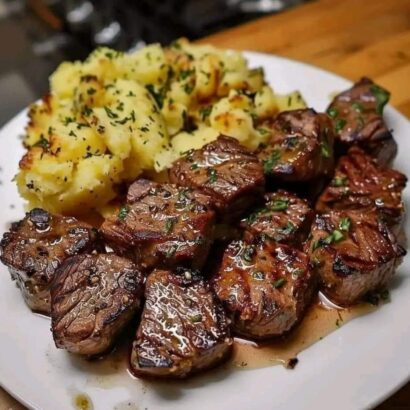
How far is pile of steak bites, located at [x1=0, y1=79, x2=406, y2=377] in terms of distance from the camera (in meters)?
2.54

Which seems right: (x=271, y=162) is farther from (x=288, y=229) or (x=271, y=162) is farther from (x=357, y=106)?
(x=357, y=106)

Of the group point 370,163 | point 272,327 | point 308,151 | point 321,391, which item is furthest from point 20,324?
point 370,163

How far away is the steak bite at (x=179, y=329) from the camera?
243cm

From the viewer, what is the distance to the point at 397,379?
95.0 inches

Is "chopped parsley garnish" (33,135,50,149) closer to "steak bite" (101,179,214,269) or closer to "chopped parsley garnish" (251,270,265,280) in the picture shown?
"steak bite" (101,179,214,269)

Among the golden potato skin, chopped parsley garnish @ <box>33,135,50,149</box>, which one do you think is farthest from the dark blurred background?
chopped parsley garnish @ <box>33,135,50,149</box>

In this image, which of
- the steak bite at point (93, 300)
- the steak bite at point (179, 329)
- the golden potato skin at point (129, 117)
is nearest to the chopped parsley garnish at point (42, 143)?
the golden potato skin at point (129, 117)

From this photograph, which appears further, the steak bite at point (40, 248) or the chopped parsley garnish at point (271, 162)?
the chopped parsley garnish at point (271, 162)

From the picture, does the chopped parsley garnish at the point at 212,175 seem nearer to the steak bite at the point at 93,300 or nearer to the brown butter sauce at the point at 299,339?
the steak bite at the point at 93,300

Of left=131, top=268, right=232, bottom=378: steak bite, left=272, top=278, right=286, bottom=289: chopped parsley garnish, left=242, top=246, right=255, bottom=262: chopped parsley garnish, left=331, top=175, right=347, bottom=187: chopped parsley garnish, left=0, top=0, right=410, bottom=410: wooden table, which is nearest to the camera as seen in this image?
left=131, top=268, right=232, bottom=378: steak bite

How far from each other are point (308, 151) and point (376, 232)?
0.54 metres

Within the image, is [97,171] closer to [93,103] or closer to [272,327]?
[93,103]

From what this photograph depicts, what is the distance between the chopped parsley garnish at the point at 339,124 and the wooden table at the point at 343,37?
1003mm

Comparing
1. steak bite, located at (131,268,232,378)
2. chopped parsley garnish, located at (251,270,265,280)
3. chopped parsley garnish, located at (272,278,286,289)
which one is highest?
steak bite, located at (131,268,232,378)
